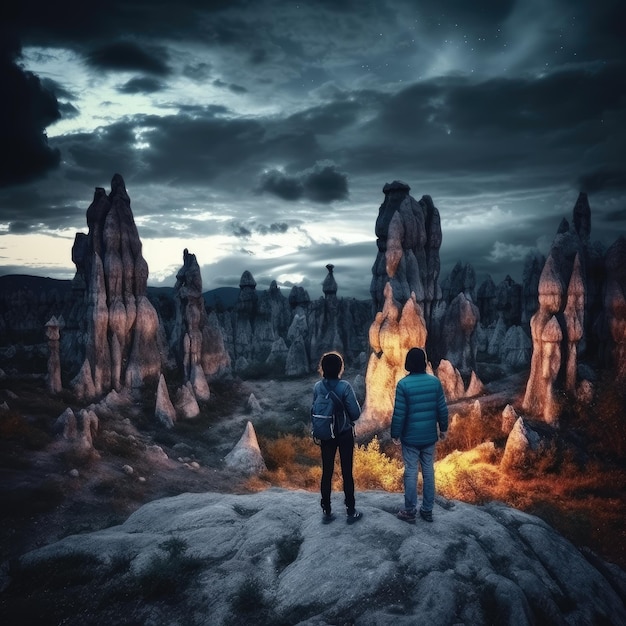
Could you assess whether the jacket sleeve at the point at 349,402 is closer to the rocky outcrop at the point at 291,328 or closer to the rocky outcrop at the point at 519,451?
the rocky outcrop at the point at 519,451

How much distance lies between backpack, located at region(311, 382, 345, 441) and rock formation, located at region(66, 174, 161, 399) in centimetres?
2233

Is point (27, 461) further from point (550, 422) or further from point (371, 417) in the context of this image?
point (550, 422)

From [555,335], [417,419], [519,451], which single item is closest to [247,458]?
[519,451]

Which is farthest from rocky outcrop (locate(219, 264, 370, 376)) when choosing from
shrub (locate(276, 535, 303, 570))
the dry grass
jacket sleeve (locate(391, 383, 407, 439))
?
jacket sleeve (locate(391, 383, 407, 439))

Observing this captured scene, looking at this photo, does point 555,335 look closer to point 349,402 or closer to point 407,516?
point 407,516

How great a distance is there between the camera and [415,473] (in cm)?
755

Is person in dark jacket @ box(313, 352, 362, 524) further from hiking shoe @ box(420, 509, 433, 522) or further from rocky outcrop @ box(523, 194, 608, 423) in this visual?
rocky outcrop @ box(523, 194, 608, 423)

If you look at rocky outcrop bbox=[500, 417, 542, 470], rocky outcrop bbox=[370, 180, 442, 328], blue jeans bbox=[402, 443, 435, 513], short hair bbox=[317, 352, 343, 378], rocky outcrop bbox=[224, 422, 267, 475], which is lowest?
rocky outcrop bbox=[224, 422, 267, 475]

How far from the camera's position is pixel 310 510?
870cm

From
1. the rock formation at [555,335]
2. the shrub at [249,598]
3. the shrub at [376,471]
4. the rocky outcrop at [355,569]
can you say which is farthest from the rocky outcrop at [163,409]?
the shrub at [249,598]

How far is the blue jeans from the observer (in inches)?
295

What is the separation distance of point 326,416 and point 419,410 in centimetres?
154

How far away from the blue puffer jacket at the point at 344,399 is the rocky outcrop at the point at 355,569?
173 cm

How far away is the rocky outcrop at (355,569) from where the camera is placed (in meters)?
5.80
